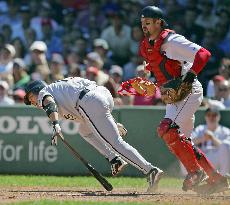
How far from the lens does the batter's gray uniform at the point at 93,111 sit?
993cm

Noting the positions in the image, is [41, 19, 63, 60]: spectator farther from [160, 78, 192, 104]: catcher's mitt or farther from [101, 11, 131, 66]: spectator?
[160, 78, 192, 104]: catcher's mitt

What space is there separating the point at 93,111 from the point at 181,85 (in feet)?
3.70

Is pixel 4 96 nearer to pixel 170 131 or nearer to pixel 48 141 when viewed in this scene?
pixel 48 141

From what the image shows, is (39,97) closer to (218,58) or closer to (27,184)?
(27,184)

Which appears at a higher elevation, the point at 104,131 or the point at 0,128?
the point at 104,131

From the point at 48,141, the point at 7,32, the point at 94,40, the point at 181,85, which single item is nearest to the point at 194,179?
the point at 181,85

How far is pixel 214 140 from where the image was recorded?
44.1 ft

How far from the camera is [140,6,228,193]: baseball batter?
9.70 metres

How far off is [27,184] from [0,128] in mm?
2697

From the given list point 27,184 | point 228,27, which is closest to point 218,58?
point 228,27

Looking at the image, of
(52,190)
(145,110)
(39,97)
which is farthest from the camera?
(145,110)

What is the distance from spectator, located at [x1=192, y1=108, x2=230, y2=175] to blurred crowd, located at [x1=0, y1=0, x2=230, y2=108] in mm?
1018

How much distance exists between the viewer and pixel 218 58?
16.8 meters

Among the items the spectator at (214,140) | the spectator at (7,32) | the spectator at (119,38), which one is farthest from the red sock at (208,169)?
the spectator at (7,32)
